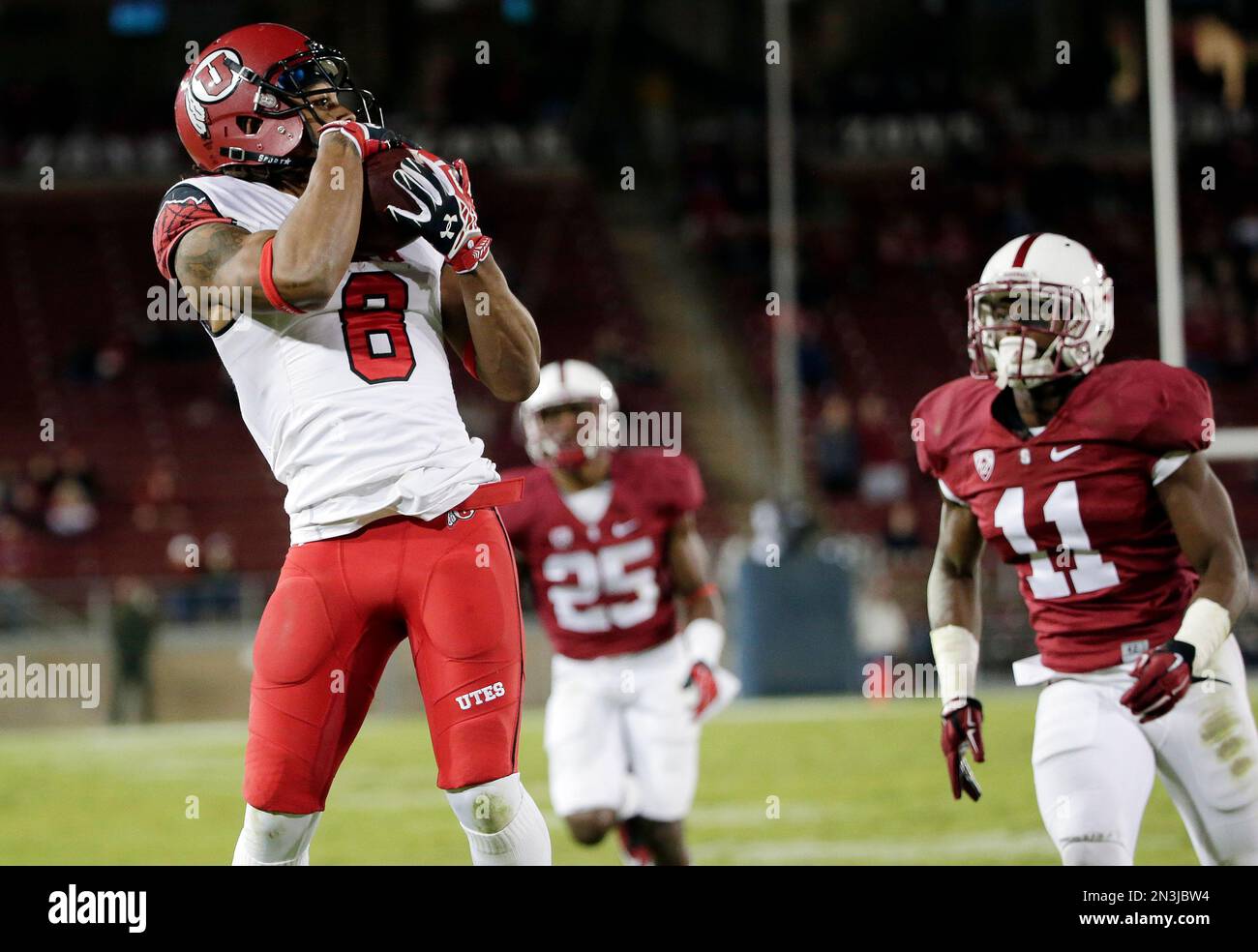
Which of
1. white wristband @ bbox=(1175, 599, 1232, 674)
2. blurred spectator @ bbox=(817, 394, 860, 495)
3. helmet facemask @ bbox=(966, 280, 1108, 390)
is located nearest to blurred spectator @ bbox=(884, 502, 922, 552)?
blurred spectator @ bbox=(817, 394, 860, 495)

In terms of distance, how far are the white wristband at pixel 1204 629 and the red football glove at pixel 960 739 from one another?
44cm

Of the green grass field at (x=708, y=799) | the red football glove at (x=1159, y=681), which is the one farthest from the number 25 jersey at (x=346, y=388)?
the green grass field at (x=708, y=799)

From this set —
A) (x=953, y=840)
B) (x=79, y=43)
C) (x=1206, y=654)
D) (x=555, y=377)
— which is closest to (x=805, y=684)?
(x=953, y=840)

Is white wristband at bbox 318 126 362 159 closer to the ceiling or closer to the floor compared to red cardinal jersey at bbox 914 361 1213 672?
closer to the ceiling

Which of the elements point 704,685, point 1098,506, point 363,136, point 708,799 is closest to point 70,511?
point 708,799

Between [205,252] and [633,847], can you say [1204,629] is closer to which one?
[205,252]

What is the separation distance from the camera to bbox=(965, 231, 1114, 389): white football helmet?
3635 mm

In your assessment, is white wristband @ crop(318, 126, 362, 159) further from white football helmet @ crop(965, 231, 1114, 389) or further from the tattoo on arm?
white football helmet @ crop(965, 231, 1114, 389)

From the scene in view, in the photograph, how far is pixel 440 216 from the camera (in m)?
3.12

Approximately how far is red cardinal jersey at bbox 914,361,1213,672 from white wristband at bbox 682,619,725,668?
1.49m

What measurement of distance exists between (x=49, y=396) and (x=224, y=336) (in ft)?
47.0

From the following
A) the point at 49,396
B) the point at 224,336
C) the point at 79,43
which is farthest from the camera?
the point at 79,43

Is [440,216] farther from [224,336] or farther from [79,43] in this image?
[79,43]

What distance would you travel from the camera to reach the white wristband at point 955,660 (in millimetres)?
3668
